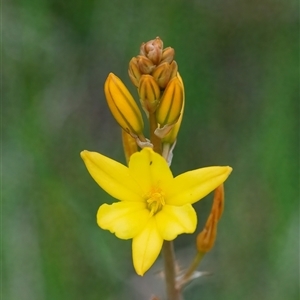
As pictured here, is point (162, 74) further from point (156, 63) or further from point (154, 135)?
point (154, 135)

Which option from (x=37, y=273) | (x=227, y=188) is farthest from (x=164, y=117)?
(x=227, y=188)

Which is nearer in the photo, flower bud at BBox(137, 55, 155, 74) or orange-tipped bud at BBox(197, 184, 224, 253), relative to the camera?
flower bud at BBox(137, 55, 155, 74)

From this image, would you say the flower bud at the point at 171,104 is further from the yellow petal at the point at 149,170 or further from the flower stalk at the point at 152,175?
the yellow petal at the point at 149,170

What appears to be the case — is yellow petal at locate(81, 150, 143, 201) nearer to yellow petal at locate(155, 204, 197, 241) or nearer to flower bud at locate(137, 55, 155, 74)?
yellow petal at locate(155, 204, 197, 241)

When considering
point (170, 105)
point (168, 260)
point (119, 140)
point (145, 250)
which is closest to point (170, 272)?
point (168, 260)

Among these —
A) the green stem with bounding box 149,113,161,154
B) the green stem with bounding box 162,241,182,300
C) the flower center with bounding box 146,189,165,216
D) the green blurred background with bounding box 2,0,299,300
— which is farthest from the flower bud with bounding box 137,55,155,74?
the green blurred background with bounding box 2,0,299,300

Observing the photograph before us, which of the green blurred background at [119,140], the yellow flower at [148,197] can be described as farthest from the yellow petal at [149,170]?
the green blurred background at [119,140]
